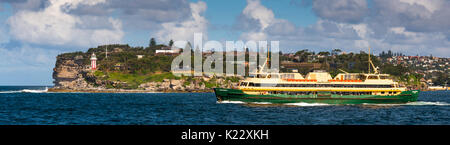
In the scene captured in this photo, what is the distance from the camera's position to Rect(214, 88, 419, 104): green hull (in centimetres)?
6438

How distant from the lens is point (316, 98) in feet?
213

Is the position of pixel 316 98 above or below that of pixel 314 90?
below

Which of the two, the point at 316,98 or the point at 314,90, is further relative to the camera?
the point at 316,98

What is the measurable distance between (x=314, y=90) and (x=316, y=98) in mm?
1108

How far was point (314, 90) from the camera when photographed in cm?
6494

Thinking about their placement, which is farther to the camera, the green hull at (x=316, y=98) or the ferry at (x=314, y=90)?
the ferry at (x=314, y=90)

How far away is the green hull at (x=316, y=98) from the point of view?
64375 millimetres

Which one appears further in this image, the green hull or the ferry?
the ferry

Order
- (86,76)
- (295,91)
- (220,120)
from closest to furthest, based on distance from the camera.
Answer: (220,120) < (295,91) < (86,76)
